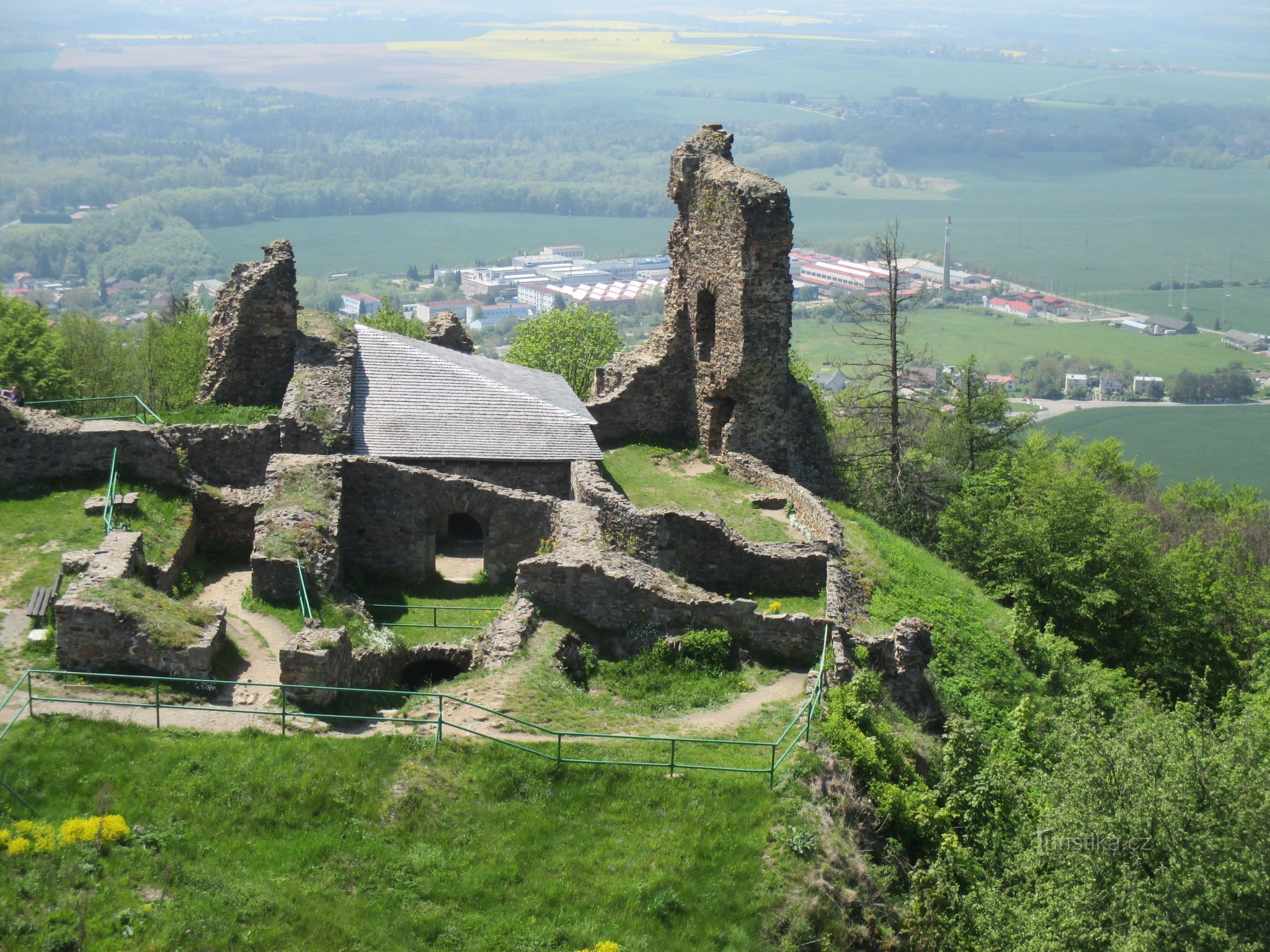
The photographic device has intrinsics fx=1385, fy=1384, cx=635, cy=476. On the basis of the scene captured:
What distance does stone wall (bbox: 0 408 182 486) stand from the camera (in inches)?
1177

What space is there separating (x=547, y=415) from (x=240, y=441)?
771cm

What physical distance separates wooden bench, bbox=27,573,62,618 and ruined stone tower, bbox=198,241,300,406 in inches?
519

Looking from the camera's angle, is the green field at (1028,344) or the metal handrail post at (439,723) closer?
the metal handrail post at (439,723)

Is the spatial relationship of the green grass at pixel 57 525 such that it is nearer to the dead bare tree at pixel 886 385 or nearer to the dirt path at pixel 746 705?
the dirt path at pixel 746 705

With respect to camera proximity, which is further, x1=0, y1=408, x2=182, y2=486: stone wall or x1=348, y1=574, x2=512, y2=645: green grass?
x1=0, y1=408, x2=182, y2=486: stone wall

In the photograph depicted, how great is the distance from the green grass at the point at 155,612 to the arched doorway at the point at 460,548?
799cm

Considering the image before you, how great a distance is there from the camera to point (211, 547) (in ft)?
99.0

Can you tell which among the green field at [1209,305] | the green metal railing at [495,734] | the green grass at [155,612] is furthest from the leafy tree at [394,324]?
the green field at [1209,305]

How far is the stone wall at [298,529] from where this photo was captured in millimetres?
27188

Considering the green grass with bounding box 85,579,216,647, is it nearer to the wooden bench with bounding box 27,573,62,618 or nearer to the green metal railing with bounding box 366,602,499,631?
the wooden bench with bounding box 27,573,62,618

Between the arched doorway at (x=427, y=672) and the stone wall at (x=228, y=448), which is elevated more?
the stone wall at (x=228, y=448)

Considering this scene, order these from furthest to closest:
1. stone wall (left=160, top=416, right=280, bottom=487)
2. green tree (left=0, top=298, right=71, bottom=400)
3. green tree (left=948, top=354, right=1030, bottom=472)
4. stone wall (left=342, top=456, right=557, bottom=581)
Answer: green tree (left=0, top=298, right=71, bottom=400)
green tree (left=948, top=354, right=1030, bottom=472)
stone wall (left=160, top=416, right=280, bottom=487)
stone wall (left=342, top=456, right=557, bottom=581)

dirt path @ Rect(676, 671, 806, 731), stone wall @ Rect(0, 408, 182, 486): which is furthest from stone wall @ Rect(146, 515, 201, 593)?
dirt path @ Rect(676, 671, 806, 731)

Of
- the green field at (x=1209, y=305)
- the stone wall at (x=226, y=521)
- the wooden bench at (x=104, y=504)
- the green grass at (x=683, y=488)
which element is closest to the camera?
the wooden bench at (x=104, y=504)
